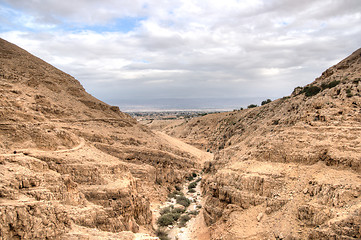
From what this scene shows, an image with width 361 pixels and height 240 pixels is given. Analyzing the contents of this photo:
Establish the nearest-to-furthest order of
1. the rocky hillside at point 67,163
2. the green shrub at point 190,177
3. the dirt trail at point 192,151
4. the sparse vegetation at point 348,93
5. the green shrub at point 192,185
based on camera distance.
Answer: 1. the rocky hillside at point 67,163
2. the sparse vegetation at point 348,93
3. the green shrub at point 192,185
4. the green shrub at point 190,177
5. the dirt trail at point 192,151

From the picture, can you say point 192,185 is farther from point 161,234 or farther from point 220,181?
point 220,181

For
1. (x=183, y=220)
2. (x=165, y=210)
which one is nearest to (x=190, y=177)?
(x=165, y=210)

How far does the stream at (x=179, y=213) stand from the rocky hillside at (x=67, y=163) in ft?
3.85

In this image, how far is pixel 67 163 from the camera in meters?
14.4

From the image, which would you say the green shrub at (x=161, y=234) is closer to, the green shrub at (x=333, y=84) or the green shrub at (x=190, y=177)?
the green shrub at (x=190, y=177)

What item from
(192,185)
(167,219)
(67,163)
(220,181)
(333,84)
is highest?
(333,84)

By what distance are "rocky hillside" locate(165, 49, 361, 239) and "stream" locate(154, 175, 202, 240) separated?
2607 mm

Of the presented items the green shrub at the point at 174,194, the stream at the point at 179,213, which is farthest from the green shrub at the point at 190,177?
the green shrub at the point at 174,194

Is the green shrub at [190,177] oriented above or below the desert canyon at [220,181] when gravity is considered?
below

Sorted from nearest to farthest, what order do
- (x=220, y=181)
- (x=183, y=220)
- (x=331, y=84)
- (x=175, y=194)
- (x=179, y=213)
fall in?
(x=220, y=181) → (x=331, y=84) → (x=183, y=220) → (x=179, y=213) → (x=175, y=194)

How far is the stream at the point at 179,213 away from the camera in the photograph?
18000 millimetres

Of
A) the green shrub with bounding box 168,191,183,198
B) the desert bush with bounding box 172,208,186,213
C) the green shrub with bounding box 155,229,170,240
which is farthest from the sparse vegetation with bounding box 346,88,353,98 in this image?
the green shrub with bounding box 168,191,183,198

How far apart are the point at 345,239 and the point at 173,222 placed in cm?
1201

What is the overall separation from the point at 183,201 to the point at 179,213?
7.19ft
